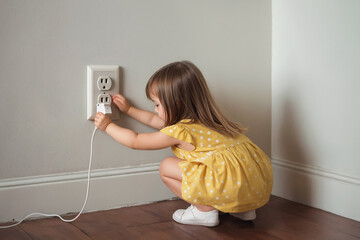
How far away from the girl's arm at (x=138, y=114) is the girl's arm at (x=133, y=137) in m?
0.08

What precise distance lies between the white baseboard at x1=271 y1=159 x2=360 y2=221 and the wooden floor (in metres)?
0.04

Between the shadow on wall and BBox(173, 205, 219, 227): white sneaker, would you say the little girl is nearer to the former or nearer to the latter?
BBox(173, 205, 219, 227): white sneaker

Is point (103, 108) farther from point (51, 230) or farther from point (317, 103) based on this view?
point (317, 103)

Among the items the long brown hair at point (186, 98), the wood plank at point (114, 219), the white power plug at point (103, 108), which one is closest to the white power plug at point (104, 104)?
the white power plug at point (103, 108)

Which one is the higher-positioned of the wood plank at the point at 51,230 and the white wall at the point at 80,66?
the white wall at the point at 80,66

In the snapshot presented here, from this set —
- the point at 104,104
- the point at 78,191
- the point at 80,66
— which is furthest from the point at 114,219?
the point at 80,66

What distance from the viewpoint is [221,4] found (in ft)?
4.96

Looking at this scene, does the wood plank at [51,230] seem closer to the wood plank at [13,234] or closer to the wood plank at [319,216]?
the wood plank at [13,234]

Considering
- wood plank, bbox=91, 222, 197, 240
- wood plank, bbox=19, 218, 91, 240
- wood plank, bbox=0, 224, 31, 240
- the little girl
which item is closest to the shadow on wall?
the little girl

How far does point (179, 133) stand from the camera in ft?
3.80

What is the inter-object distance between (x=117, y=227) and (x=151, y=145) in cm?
26

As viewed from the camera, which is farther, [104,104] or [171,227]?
[104,104]

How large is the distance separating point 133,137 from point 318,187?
673mm

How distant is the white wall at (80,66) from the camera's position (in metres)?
1.17
